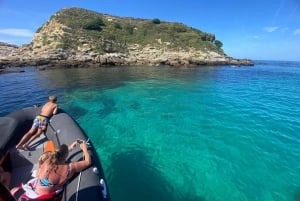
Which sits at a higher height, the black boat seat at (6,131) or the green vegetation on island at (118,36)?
the green vegetation on island at (118,36)

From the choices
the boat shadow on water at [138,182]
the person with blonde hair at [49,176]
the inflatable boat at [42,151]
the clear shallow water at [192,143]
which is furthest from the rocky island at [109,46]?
the person with blonde hair at [49,176]

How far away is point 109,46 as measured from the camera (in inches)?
1747

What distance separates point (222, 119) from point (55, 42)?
41074 mm

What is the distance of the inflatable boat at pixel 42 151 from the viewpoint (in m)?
3.38

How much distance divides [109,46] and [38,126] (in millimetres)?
41318

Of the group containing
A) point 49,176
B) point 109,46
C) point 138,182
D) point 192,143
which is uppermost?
point 109,46

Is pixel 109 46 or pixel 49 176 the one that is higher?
pixel 109 46

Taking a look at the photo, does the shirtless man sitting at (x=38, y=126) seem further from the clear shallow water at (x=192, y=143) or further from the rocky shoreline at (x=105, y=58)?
the rocky shoreline at (x=105, y=58)

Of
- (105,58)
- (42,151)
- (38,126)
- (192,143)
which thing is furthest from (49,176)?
(105,58)

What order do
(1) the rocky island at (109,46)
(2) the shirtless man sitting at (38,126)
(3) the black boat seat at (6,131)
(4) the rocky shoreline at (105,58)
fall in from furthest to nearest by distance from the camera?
(1) the rocky island at (109,46) → (4) the rocky shoreline at (105,58) → (2) the shirtless man sitting at (38,126) → (3) the black boat seat at (6,131)

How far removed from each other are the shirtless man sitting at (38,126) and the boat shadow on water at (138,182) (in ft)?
7.73

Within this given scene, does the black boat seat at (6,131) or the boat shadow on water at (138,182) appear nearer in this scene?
the black boat seat at (6,131)

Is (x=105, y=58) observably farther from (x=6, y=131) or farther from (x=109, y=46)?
(x=6, y=131)

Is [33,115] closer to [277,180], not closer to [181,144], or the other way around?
[181,144]
